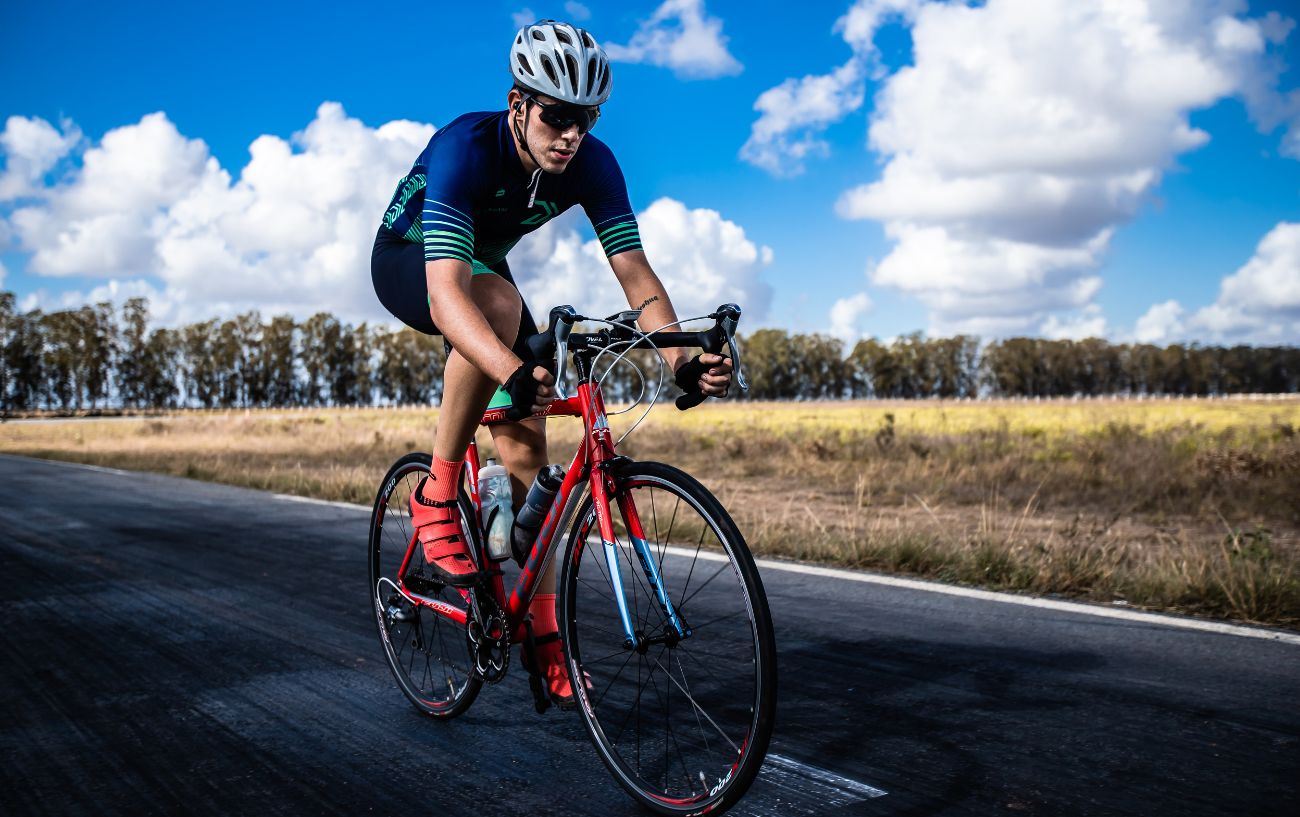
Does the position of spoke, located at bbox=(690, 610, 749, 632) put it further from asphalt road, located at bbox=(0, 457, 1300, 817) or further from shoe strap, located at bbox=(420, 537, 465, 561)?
shoe strap, located at bbox=(420, 537, 465, 561)

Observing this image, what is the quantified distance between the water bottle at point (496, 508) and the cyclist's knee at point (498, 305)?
435 mm

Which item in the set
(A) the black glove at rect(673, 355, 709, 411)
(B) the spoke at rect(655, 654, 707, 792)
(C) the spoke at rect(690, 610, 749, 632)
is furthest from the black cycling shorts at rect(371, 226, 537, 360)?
(C) the spoke at rect(690, 610, 749, 632)

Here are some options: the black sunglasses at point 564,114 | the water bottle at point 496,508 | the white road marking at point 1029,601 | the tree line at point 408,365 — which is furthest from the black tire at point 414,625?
the tree line at point 408,365

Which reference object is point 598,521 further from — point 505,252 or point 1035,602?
point 1035,602

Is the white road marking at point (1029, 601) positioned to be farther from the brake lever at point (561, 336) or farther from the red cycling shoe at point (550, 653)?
the brake lever at point (561, 336)

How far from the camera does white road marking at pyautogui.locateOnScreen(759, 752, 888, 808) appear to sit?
243 cm

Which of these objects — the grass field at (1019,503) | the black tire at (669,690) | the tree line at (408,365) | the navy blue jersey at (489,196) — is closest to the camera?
the black tire at (669,690)

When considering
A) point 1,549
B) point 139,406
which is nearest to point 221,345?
point 139,406

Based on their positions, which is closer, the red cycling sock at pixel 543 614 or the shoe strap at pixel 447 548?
the red cycling sock at pixel 543 614

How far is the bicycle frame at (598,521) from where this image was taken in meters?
2.37

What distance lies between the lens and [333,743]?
9.75 ft

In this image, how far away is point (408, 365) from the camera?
141375 millimetres

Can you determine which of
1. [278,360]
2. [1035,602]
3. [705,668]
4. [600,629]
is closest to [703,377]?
[705,668]

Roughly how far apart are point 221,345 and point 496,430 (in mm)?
138438
